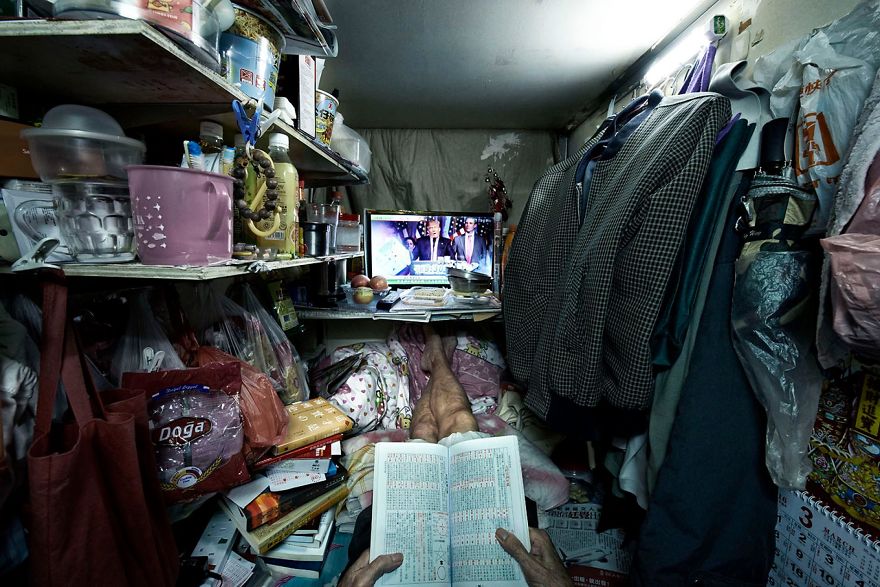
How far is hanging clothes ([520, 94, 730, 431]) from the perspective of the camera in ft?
2.41

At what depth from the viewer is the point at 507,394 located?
159cm

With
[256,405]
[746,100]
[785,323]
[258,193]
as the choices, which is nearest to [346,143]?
[258,193]

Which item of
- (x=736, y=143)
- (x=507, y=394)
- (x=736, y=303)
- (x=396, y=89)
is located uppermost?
(x=396, y=89)

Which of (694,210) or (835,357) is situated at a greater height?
(694,210)

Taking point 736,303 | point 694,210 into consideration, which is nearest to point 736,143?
point 694,210

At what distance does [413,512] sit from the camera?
911mm

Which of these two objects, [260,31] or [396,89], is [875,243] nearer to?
[260,31]

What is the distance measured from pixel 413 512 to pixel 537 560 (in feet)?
1.05

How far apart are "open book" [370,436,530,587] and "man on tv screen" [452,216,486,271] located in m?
1.44

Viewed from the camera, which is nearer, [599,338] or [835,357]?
[835,357]

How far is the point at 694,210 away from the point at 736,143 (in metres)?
0.17

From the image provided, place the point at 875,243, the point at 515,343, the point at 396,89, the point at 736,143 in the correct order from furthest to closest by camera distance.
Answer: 1. the point at 396,89
2. the point at 515,343
3. the point at 736,143
4. the point at 875,243

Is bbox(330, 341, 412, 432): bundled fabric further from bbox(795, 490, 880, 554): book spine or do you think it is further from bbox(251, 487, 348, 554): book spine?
bbox(795, 490, 880, 554): book spine

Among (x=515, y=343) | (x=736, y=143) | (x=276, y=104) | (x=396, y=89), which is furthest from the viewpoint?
(x=396, y=89)
